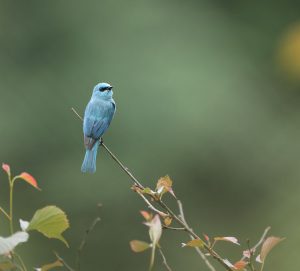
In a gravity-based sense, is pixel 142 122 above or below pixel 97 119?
below

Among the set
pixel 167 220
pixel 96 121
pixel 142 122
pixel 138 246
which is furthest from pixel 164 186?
pixel 142 122

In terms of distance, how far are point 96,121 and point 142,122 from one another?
5480mm

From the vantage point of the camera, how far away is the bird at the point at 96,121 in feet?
A: 12.5

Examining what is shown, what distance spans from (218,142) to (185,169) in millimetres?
558

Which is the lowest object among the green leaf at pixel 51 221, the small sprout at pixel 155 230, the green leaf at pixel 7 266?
the green leaf at pixel 7 266

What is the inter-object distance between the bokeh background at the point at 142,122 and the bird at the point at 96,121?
4397 mm

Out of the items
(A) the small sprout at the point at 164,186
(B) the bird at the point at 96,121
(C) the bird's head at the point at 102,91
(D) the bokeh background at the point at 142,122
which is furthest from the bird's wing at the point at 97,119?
(D) the bokeh background at the point at 142,122

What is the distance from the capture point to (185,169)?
10.4m

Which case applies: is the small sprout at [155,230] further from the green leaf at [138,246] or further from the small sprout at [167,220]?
the small sprout at [167,220]

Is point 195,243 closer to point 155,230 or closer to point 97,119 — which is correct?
point 155,230

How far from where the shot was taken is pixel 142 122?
31.2ft

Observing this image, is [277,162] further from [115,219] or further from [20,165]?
[20,165]

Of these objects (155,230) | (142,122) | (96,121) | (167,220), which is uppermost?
(155,230)

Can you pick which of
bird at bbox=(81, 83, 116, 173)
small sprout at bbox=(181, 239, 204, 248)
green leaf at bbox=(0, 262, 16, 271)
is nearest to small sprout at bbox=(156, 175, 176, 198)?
small sprout at bbox=(181, 239, 204, 248)
